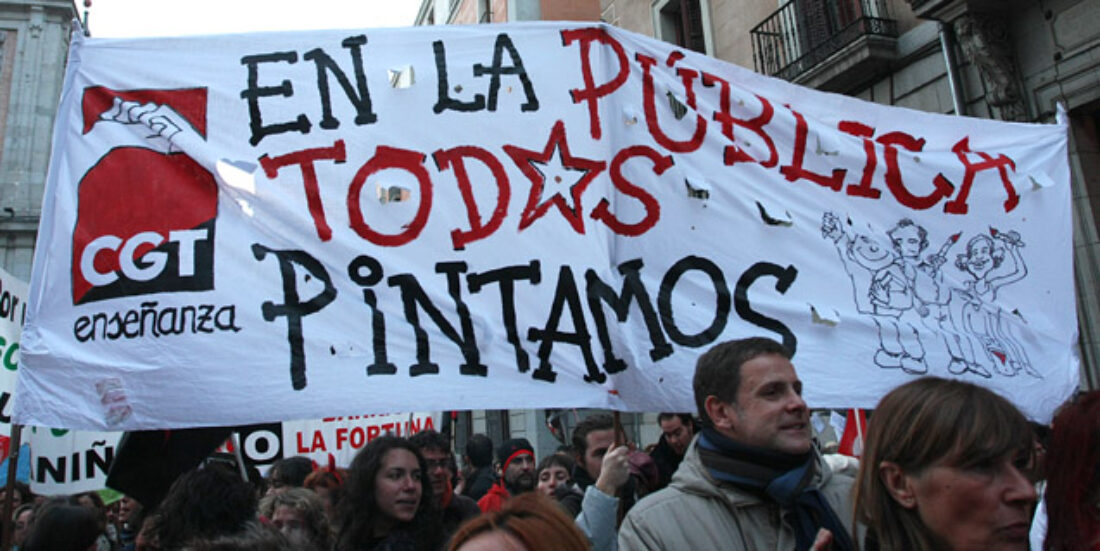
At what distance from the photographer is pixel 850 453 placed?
519 centimetres

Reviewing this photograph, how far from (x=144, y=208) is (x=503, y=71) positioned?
4.55 feet

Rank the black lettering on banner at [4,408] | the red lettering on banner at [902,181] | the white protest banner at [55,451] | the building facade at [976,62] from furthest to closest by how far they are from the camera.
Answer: the building facade at [976,62], the white protest banner at [55,451], the black lettering on banner at [4,408], the red lettering on banner at [902,181]

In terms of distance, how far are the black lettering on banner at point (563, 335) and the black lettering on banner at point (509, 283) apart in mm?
56

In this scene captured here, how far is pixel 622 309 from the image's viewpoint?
2811mm

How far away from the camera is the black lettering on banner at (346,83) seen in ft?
9.61

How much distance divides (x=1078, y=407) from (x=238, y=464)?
363 cm

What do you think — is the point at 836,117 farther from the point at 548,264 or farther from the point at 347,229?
the point at 347,229

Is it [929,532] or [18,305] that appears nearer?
[929,532]

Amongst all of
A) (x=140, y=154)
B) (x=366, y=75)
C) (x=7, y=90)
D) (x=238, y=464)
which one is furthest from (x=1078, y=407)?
(x=7, y=90)

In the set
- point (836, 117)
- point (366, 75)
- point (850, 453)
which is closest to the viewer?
point (366, 75)

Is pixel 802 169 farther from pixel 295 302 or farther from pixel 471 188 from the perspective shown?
pixel 295 302

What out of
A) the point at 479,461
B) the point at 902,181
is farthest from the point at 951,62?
the point at 479,461

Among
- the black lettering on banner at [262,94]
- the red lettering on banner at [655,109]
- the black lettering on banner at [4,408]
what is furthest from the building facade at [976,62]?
the black lettering on banner at [4,408]

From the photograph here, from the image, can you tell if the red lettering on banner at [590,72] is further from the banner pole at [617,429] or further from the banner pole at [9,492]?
the banner pole at [9,492]
